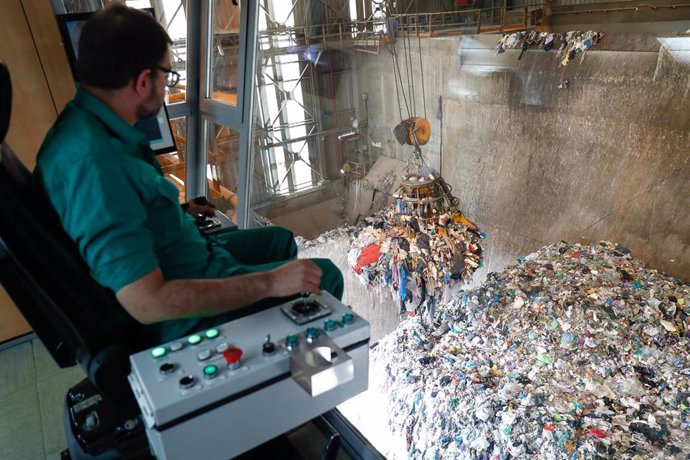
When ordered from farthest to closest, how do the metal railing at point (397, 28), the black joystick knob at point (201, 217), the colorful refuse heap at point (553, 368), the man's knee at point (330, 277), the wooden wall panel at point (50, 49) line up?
the metal railing at point (397, 28) < the wooden wall panel at point (50, 49) < the colorful refuse heap at point (553, 368) < the black joystick knob at point (201, 217) < the man's knee at point (330, 277)

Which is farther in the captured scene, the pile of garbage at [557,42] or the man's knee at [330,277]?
the pile of garbage at [557,42]

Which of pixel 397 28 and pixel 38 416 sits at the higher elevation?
pixel 397 28

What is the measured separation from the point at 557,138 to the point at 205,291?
3.29 metres

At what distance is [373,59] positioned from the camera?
3.80 metres

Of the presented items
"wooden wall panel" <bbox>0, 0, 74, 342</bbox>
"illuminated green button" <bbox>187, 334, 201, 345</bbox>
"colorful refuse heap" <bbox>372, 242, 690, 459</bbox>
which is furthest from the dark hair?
"colorful refuse heap" <bbox>372, 242, 690, 459</bbox>

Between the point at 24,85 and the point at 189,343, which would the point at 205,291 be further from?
the point at 24,85

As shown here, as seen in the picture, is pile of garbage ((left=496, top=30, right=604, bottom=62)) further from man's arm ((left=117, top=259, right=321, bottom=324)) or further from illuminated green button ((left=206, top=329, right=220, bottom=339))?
illuminated green button ((left=206, top=329, right=220, bottom=339))

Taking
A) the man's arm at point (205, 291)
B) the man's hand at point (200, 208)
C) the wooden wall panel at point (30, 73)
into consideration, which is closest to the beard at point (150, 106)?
the man's arm at point (205, 291)

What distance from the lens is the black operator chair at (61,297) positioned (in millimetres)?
756

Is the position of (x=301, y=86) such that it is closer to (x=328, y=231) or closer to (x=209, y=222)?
(x=328, y=231)

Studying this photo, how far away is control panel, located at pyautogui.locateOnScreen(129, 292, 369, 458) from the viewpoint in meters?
0.69

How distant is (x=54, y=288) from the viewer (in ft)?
2.62

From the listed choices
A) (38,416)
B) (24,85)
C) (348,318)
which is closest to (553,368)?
(348,318)

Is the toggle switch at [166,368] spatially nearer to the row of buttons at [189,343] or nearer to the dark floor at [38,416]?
the row of buttons at [189,343]
